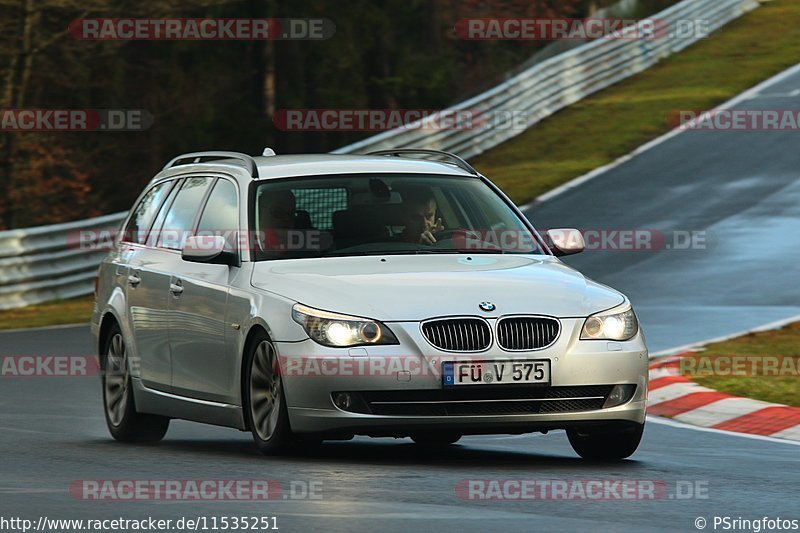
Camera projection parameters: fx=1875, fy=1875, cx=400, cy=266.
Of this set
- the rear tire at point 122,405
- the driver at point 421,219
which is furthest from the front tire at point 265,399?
the rear tire at point 122,405

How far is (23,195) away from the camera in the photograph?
35125 millimetres

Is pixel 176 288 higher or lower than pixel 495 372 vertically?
higher

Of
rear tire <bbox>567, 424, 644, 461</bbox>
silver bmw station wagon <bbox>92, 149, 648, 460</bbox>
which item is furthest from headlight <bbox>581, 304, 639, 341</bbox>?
rear tire <bbox>567, 424, 644, 461</bbox>

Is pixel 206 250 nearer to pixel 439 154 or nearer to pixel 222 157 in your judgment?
pixel 222 157

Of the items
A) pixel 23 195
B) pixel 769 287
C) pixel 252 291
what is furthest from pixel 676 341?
pixel 23 195

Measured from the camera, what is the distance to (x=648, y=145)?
29.6 metres

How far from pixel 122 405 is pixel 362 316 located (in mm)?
2762

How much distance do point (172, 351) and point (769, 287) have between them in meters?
10.5

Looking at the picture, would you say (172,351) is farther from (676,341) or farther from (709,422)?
(676,341)

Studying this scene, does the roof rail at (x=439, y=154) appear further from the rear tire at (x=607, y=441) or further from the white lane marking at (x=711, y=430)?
Result: the white lane marking at (x=711, y=430)

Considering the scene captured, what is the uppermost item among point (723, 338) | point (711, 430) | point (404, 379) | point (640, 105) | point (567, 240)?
point (567, 240)

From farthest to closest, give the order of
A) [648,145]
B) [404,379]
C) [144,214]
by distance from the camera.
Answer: [648,145] → [144,214] → [404,379]

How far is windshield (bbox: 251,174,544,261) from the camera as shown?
33.6ft

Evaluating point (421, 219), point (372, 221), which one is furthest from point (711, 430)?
point (372, 221)
